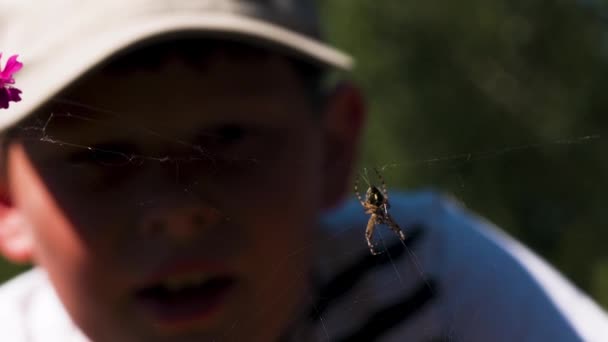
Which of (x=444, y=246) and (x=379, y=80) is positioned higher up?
(x=379, y=80)

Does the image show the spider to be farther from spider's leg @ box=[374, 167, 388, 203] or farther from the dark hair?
the dark hair

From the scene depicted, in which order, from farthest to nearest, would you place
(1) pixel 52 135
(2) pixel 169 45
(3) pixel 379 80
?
(3) pixel 379 80 → (2) pixel 169 45 → (1) pixel 52 135

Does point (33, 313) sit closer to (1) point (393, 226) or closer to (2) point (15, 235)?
(2) point (15, 235)

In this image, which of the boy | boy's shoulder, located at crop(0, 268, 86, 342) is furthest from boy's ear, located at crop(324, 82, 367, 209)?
boy's shoulder, located at crop(0, 268, 86, 342)

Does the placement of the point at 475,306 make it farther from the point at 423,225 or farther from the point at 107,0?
the point at 107,0

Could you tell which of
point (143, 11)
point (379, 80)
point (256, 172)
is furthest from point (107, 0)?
point (379, 80)

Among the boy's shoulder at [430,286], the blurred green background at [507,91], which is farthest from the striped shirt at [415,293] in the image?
the blurred green background at [507,91]
